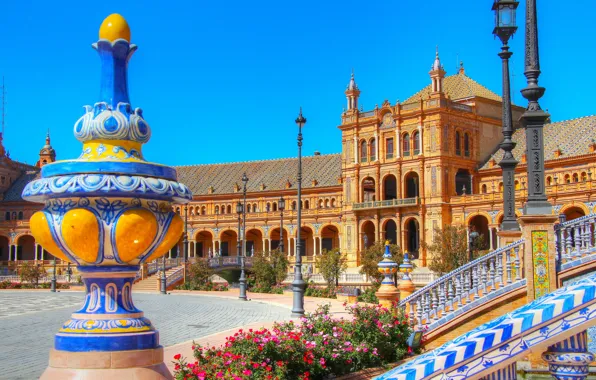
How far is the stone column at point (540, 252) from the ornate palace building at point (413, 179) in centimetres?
4148

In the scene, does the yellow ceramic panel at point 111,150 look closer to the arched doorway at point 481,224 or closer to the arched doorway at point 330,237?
the arched doorway at point 481,224

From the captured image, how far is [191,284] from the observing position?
149ft

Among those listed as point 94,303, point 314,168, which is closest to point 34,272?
point 314,168

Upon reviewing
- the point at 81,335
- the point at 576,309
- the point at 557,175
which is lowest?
the point at 81,335

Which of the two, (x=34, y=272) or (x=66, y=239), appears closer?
(x=66, y=239)

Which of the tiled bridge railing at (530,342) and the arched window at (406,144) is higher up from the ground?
the arched window at (406,144)

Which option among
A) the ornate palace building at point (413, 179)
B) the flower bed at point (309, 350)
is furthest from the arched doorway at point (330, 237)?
the flower bed at point (309, 350)

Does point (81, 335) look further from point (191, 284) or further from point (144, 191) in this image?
point (191, 284)

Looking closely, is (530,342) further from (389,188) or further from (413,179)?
(389,188)

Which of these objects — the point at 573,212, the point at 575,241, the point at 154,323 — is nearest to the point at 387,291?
the point at 575,241

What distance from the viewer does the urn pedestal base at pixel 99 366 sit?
4.31m

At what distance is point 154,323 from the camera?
19641 mm

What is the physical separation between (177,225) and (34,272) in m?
50.3

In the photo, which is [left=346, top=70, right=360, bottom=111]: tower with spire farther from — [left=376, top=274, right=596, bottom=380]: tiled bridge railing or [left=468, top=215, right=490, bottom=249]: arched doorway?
[left=376, top=274, right=596, bottom=380]: tiled bridge railing
